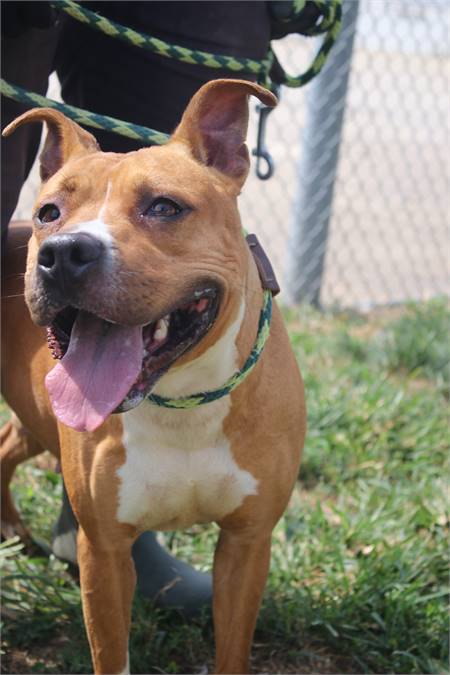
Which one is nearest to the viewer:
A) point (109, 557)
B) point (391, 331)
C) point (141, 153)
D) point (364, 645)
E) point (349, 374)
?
point (141, 153)

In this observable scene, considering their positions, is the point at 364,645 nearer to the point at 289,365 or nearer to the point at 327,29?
the point at 289,365

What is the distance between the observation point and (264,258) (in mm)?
2926

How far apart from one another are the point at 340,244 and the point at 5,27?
4991 mm

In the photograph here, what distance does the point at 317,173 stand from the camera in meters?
6.06

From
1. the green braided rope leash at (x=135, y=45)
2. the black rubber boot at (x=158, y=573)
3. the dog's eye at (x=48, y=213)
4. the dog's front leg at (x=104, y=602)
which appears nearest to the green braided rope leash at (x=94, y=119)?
the green braided rope leash at (x=135, y=45)

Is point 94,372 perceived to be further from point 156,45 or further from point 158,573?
point 158,573

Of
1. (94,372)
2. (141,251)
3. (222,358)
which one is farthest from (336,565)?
(141,251)

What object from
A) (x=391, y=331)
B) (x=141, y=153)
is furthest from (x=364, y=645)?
(x=391, y=331)

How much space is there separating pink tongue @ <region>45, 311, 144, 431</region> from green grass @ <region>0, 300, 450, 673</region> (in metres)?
1.11

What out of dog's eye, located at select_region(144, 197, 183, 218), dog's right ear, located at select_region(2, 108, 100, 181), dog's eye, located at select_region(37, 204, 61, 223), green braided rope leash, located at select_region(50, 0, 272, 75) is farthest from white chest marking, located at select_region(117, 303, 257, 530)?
green braided rope leash, located at select_region(50, 0, 272, 75)

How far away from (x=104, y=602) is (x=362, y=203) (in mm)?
Result: 6036

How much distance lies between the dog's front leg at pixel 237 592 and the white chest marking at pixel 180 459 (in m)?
0.19

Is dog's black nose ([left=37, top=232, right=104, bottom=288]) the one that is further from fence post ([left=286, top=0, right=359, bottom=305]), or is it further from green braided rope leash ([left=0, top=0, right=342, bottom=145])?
fence post ([left=286, top=0, right=359, bottom=305])

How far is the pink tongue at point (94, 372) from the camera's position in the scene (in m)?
2.27
